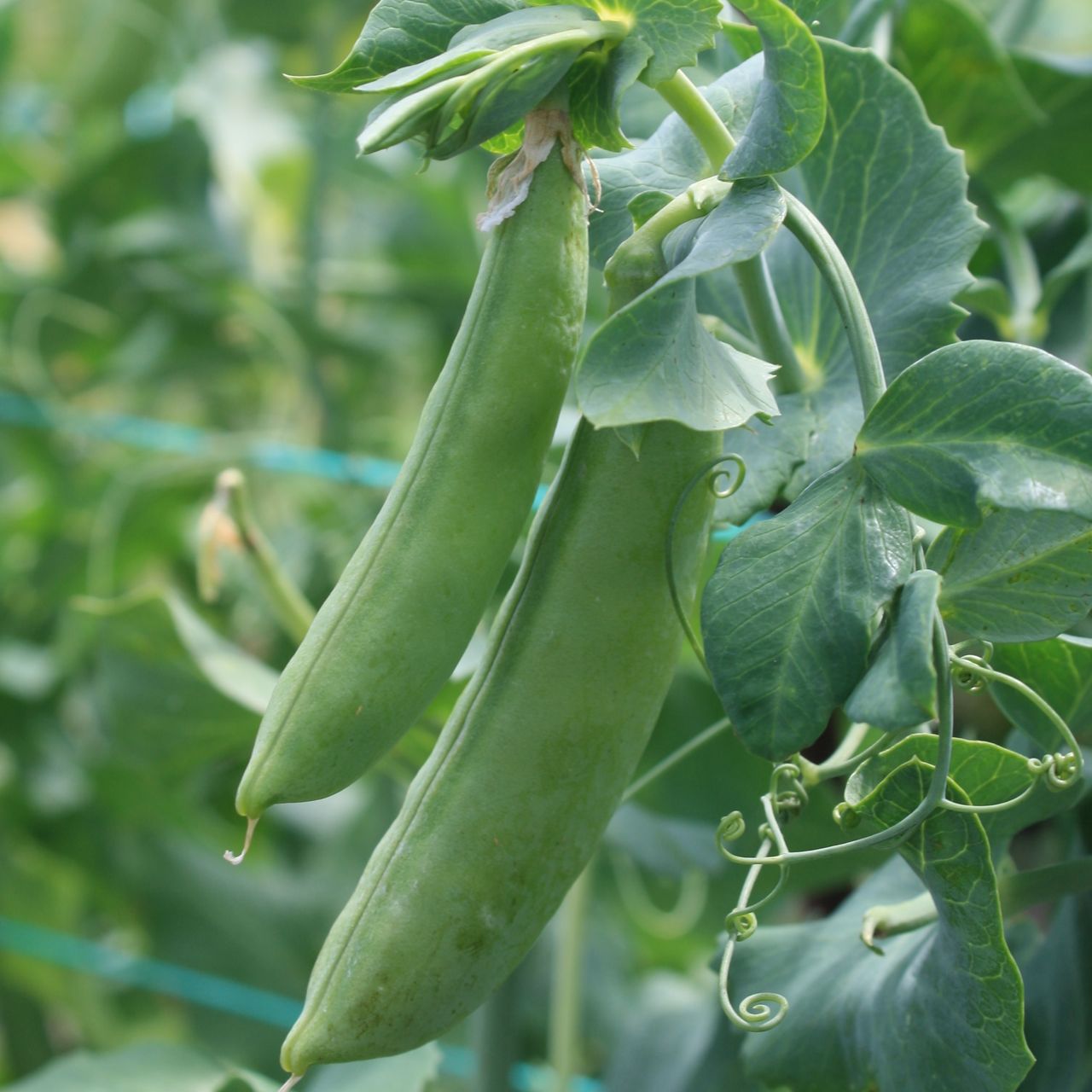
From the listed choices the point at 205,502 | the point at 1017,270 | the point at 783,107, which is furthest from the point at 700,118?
the point at 205,502

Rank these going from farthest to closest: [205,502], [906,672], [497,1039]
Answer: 1. [205,502]
2. [497,1039]
3. [906,672]

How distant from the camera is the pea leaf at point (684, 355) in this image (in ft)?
1.03

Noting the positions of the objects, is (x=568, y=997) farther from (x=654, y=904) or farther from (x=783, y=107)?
(x=783, y=107)

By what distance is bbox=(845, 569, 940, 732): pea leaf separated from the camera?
302mm

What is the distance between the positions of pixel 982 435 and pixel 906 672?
0.24ft

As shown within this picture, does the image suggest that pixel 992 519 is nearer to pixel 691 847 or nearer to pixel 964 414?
pixel 964 414

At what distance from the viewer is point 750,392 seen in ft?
1.12

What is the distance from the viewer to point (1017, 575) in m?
0.36

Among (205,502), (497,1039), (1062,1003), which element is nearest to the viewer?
(1062,1003)

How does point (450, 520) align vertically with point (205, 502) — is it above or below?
above

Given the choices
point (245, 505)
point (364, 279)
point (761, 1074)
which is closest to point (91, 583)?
point (364, 279)

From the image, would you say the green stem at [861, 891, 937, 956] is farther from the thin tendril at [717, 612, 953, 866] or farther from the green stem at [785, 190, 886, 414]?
the green stem at [785, 190, 886, 414]

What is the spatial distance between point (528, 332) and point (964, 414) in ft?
0.39

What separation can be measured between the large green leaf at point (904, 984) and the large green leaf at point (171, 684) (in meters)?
0.31
